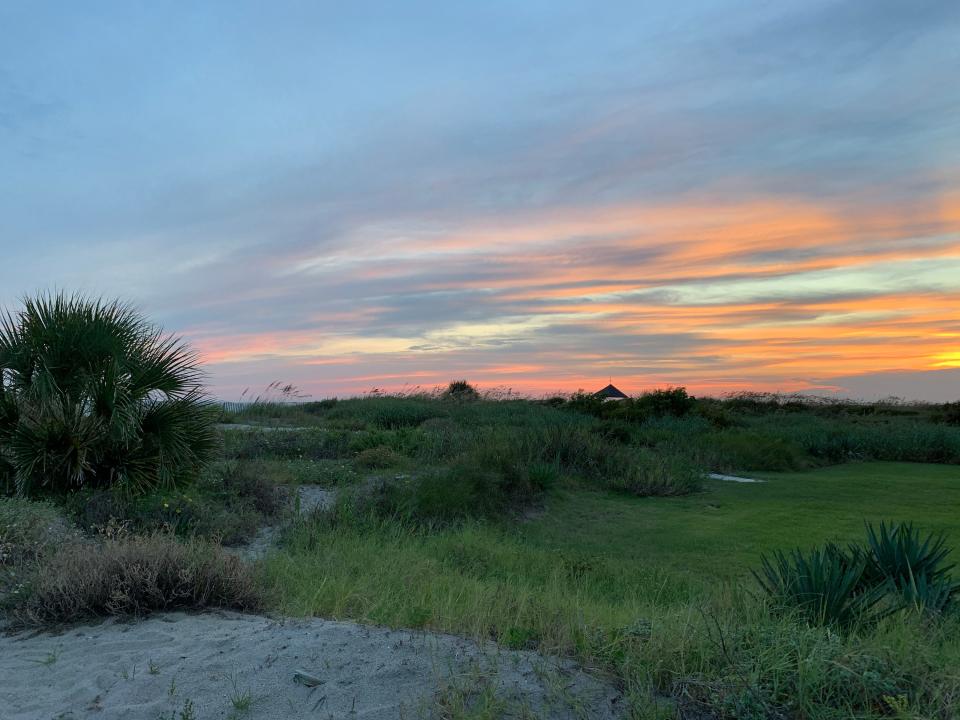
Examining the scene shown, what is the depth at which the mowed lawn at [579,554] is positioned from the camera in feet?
16.9

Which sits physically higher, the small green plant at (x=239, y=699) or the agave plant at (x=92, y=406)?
the agave plant at (x=92, y=406)

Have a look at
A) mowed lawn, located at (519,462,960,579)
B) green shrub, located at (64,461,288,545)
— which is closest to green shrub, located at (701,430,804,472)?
mowed lawn, located at (519,462,960,579)

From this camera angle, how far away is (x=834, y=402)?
116 ft

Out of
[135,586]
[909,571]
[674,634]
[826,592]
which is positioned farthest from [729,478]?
[135,586]

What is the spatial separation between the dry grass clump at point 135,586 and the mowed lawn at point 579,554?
445 millimetres

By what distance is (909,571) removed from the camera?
5.34 metres

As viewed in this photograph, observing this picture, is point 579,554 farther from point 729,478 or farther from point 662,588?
point 729,478

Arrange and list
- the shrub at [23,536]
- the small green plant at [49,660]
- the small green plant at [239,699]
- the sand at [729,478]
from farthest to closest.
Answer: the sand at [729,478] < the shrub at [23,536] < the small green plant at [49,660] < the small green plant at [239,699]

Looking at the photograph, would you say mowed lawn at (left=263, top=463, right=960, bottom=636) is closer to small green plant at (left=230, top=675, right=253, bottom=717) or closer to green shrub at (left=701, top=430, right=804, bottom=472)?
small green plant at (left=230, top=675, right=253, bottom=717)

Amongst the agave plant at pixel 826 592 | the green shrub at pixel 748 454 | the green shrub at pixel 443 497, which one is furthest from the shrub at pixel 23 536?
the green shrub at pixel 748 454

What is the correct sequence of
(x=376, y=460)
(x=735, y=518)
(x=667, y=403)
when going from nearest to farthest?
(x=735, y=518), (x=376, y=460), (x=667, y=403)

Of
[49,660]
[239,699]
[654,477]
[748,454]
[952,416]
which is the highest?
[952,416]

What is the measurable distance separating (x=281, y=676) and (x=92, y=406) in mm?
7108

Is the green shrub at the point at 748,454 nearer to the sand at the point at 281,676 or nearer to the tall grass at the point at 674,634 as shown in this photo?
the tall grass at the point at 674,634
